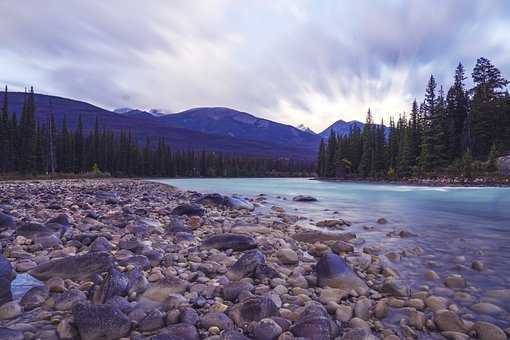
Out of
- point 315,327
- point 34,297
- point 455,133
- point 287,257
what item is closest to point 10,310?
point 34,297

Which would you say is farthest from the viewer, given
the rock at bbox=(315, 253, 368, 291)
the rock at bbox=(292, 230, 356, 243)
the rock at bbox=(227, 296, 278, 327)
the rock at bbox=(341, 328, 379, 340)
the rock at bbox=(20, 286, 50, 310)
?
the rock at bbox=(292, 230, 356, 243)

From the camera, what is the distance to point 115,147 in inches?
3625

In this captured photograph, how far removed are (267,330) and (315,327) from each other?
48 centimetres

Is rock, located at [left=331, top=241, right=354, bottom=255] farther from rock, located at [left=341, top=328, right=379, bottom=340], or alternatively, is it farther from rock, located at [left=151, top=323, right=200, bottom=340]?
rock, located at [left=151, top=323, right=200, bottom=340]

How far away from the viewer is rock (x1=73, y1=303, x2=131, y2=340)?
3.15 metres

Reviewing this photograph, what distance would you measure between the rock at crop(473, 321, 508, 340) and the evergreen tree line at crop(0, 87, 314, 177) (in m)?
59.2

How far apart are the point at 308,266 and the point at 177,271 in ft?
7.09

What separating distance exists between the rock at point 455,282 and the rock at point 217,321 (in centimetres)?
349

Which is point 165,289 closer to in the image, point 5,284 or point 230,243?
point 5,284

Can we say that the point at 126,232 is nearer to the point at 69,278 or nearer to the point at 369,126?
the point at 69,278

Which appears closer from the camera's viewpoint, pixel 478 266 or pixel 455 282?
pixel 455 282

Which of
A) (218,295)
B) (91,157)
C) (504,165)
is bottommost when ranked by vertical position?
(218,295)

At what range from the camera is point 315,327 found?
10.8 feet

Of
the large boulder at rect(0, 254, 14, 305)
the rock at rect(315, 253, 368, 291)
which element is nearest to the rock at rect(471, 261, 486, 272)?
the rock at rect(315, 253, 368, 291)
